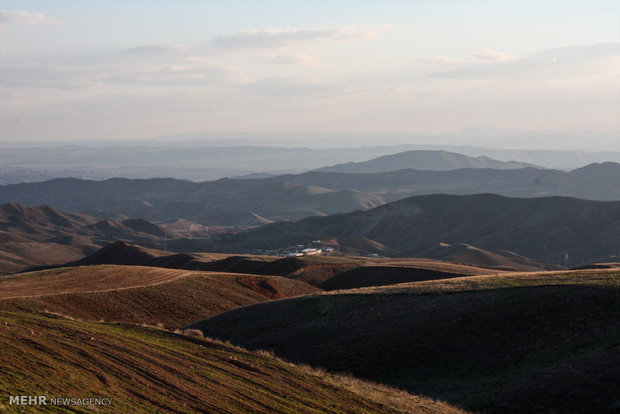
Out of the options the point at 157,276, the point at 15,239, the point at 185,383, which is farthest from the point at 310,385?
the point at 15,239

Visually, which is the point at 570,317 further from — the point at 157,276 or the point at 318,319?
the point at 157,276

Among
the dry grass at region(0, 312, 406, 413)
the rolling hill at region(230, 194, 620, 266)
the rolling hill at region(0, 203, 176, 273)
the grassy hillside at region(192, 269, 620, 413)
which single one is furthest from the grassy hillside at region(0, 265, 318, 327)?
the rolling hill at region(230, 194, 620, 266)

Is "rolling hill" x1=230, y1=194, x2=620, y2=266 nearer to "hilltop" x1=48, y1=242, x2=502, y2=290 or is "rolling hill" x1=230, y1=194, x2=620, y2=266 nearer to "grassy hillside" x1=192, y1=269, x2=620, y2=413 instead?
"hilltop" x1=48, y1=242, x2=502, y2=290

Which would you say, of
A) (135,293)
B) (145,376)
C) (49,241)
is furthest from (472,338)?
(49,241)

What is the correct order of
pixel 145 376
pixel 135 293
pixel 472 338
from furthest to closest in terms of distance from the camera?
1. pixel 135 293
2. pixel 472 338
3. pixel 145 376

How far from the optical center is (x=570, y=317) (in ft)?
96.0

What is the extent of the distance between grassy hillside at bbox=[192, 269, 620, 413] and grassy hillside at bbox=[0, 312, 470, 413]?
3.71 m

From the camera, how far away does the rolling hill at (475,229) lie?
139m

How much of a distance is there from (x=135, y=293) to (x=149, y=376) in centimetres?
2951

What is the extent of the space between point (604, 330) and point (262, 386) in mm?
14821

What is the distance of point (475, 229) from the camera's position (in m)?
166

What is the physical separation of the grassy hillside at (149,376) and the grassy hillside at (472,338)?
12.2 feet

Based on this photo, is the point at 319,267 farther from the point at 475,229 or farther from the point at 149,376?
the point at 475,229

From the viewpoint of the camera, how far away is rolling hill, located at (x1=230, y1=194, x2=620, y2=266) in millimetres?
139175
